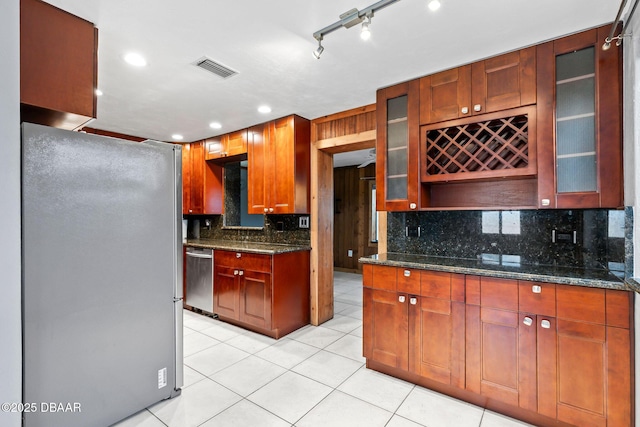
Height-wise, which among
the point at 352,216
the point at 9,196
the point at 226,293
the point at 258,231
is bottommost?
the point at 226,293

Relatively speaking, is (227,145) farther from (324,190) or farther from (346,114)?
(346,114)

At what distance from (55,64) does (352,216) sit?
5470mm

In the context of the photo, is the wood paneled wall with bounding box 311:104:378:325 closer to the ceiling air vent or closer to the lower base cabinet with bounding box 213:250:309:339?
the lower base cabinet with bounding box 213:250:309:339

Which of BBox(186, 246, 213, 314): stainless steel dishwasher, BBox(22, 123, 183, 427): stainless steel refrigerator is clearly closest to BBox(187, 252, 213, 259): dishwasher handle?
BBox(186, 246, 213, 314): stainless steel dishwasher

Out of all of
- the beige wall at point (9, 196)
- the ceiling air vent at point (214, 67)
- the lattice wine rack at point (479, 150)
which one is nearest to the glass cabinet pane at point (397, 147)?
the lattice wine rack at point (479, 150)

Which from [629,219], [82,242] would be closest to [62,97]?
[82,242]

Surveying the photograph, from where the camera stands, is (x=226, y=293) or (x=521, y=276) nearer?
(x=521, y=276)

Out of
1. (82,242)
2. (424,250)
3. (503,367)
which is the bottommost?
(503,367)

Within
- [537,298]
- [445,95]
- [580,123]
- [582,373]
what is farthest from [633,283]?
[445,95]

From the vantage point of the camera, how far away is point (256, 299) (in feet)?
10.7

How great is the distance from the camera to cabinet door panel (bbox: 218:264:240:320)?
347 cm

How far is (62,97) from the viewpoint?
5.42 feet

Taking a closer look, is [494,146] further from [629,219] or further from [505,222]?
[629,219]

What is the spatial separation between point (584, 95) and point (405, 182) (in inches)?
48.2
